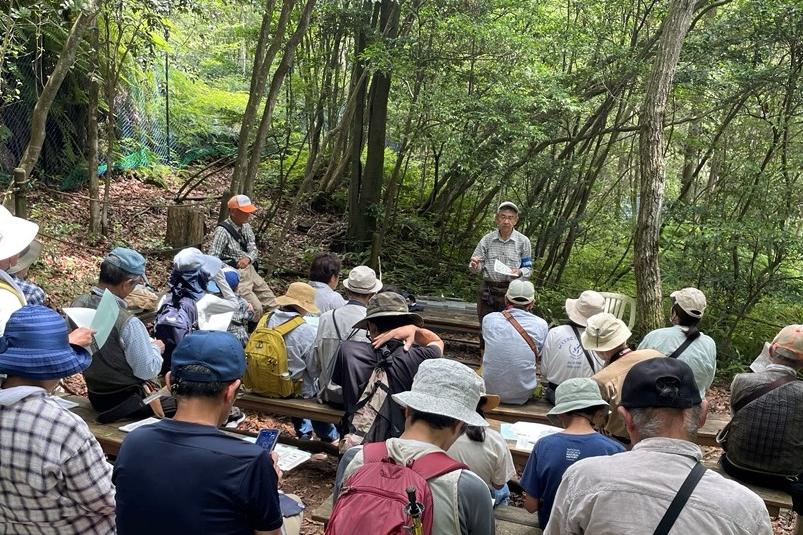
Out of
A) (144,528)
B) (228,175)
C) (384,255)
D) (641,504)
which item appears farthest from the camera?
(228,175)

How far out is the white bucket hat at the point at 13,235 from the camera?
3629 millimetres

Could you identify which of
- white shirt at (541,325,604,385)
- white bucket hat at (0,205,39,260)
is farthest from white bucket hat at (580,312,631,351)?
white bucket hat at (0,205,39,260)

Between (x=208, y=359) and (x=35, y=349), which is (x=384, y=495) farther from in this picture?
(x=35, y=349)

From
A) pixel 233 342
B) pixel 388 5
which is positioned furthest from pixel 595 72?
pixel 233 342

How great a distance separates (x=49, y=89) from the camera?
691 centimetres

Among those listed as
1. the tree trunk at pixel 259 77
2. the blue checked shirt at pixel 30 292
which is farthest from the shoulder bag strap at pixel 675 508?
the tree trunk at pixel 259 77

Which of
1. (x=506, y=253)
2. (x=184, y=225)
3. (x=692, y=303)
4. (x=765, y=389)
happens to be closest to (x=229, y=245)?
(x=184, y=225)

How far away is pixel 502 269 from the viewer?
7223 mm

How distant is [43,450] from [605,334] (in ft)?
11.8

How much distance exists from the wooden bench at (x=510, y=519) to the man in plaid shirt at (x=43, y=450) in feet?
3.95

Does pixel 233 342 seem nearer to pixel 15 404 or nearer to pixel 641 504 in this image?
pixel 15 404

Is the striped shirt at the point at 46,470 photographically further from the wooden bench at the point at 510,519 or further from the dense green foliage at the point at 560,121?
the dense green foliage at the point at 560,121

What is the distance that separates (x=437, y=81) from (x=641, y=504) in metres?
8.92

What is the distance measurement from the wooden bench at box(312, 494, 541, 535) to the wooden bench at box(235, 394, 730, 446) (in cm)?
141
